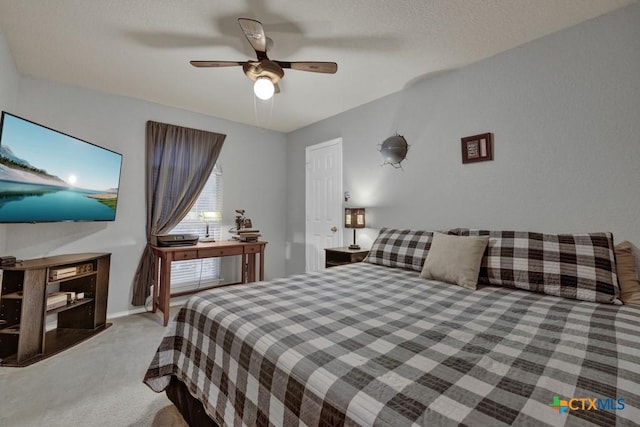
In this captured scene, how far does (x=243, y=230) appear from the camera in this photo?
12.2 feet

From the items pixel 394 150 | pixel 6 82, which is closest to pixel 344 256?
pixel 394 150

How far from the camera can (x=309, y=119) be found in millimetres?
4023

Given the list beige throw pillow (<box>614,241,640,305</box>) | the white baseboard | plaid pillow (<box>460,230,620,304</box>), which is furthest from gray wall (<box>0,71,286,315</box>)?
beige throw pillow (<box>614,241,640,305</box>)

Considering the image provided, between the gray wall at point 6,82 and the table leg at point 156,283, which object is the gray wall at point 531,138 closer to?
the table leg at point 156,283

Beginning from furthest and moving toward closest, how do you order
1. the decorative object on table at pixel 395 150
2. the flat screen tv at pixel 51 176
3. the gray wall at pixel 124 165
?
the decorative object on table at pixel 395 150, the gray wall at pixel 124 165, the flat screen tv at pixel 51 176

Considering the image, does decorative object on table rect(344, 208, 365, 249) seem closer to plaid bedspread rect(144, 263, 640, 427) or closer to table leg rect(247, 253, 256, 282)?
table leg rect(247, 253, 256, 282)

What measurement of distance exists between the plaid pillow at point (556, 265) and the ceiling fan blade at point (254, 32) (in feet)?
7.05

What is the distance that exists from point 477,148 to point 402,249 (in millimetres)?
1152

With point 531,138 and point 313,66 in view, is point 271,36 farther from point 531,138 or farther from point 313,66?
point 531,138

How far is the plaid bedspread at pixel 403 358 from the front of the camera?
26.9 inches

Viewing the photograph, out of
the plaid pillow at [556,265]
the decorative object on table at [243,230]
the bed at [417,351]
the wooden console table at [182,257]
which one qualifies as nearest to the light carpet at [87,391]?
the bed at [417,351]

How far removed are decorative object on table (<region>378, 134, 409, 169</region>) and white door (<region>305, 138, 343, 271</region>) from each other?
786 millimetres

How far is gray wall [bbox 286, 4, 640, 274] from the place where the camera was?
1.85 m

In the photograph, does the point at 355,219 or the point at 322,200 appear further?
the point at 322,200
